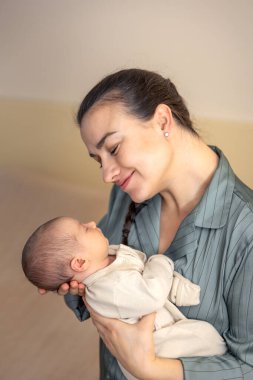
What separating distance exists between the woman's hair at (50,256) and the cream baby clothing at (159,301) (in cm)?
8

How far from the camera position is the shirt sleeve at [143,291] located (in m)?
1.21

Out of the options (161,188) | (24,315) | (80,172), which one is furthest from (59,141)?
(161,188)

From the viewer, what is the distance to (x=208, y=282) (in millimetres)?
1246

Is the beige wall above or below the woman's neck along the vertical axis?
below

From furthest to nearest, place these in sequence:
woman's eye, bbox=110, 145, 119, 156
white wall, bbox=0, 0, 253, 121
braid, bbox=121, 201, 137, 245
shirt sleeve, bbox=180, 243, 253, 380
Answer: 1. white wall, bbox=0, 0, 253, 121
2. braid, bbox=121, 201, 137, 245
3. woman's eye, bbox=110, 145, 119, 156
4. shirt sleeve, bbox=180, 243, 253, 380

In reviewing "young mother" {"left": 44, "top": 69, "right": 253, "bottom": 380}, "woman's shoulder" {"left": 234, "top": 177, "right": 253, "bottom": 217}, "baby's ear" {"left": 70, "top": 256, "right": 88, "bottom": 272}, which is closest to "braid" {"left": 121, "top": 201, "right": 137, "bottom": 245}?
"young mother" {"left": 44, "top": 69, "right": 253, "bottom": 380}

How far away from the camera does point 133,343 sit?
121cm

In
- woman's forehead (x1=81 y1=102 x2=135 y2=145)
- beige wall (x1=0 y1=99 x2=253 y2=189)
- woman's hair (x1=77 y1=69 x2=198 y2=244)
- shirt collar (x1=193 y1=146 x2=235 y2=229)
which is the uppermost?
woman's hair (x1=77 y1=69 x2=198 y2=244)

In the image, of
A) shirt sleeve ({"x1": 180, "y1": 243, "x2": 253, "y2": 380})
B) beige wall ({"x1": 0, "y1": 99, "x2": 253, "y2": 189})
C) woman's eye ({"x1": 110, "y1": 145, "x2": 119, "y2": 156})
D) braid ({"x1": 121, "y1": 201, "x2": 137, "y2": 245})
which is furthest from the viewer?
beige wall ({"x1": 0, "y1": 99, "x2": 253, "y2": 189})

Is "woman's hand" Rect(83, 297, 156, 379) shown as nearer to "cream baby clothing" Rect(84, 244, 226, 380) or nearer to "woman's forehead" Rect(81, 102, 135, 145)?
"cream baby clothing" Rect(84, 244, 226, 380)

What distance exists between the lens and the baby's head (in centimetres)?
130

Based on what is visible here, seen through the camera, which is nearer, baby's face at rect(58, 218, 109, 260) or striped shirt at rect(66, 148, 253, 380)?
striped shirt at rect(66, 148, 253, 380)

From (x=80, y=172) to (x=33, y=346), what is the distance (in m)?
1.04

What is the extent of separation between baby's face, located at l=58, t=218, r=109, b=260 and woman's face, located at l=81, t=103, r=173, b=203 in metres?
0.14
